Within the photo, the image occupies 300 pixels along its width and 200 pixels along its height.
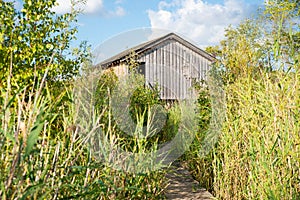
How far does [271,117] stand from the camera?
2.85 m

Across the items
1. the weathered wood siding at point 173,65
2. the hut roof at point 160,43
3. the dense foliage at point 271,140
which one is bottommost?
the dense foliage at point 271,140

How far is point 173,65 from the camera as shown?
19.2 m

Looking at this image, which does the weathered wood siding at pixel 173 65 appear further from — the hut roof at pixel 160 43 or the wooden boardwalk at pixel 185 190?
the wooden boardwalk at pixel 185 190

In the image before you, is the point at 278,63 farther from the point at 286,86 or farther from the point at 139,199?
the point at 139,199

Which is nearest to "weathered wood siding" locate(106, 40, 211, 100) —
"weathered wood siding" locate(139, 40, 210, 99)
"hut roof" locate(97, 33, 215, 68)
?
"weathered wood siding" locate(139, 40, 210, 99)

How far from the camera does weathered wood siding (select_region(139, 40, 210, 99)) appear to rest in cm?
1781

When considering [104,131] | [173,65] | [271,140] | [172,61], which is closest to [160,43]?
[172,61]

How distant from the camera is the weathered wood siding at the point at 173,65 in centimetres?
1781

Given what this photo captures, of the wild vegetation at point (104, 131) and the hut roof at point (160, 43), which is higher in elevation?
the hut roof at point (160, 43)

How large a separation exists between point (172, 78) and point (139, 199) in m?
15.9

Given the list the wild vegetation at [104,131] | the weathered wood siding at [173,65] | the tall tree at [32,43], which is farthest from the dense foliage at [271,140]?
the weathered wood siding at [173,65]

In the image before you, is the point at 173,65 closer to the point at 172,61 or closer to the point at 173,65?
the point at 173,65

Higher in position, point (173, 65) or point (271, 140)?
point (173, 65)

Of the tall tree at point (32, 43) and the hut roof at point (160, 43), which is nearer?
the tall tree at point (32, 43)
